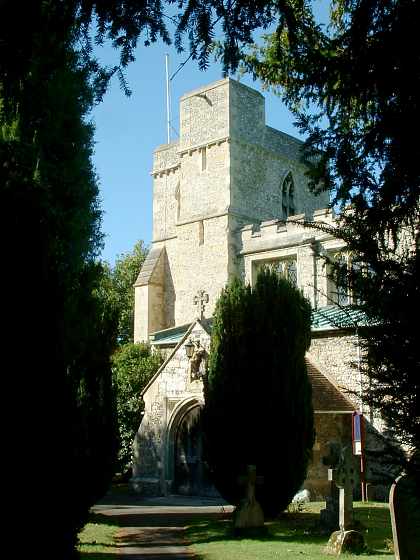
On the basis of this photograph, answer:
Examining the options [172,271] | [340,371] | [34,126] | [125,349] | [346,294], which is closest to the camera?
[346,294]

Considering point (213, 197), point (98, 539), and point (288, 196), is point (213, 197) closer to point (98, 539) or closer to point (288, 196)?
point (288, 196)

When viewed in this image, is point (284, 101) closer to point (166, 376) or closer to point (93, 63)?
point (93, 63)

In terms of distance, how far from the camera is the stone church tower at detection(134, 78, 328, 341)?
25.9 meters

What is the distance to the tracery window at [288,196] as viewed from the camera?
28.6 m

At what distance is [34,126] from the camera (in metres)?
11.0

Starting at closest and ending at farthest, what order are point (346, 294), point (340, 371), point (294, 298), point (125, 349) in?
point (346, 294), point (294, 298), point (340, 371), point (125, 349)

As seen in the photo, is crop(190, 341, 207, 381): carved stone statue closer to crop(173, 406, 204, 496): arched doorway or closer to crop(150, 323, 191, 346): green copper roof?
crop(173, 406, 204, 496): arched doorway

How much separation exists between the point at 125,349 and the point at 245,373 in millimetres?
13848

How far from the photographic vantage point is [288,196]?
28.9m

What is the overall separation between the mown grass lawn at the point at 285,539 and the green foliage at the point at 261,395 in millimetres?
610

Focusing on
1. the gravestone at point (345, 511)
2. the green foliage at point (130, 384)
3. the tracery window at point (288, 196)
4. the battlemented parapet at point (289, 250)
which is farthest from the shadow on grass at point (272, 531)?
the tracery window at point (288, 196)

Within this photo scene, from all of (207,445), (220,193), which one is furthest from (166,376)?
(220,193)

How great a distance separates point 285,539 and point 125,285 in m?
27.7

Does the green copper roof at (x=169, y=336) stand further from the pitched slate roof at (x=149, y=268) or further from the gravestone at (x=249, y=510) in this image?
the gravestone at (x=249, y=510)
